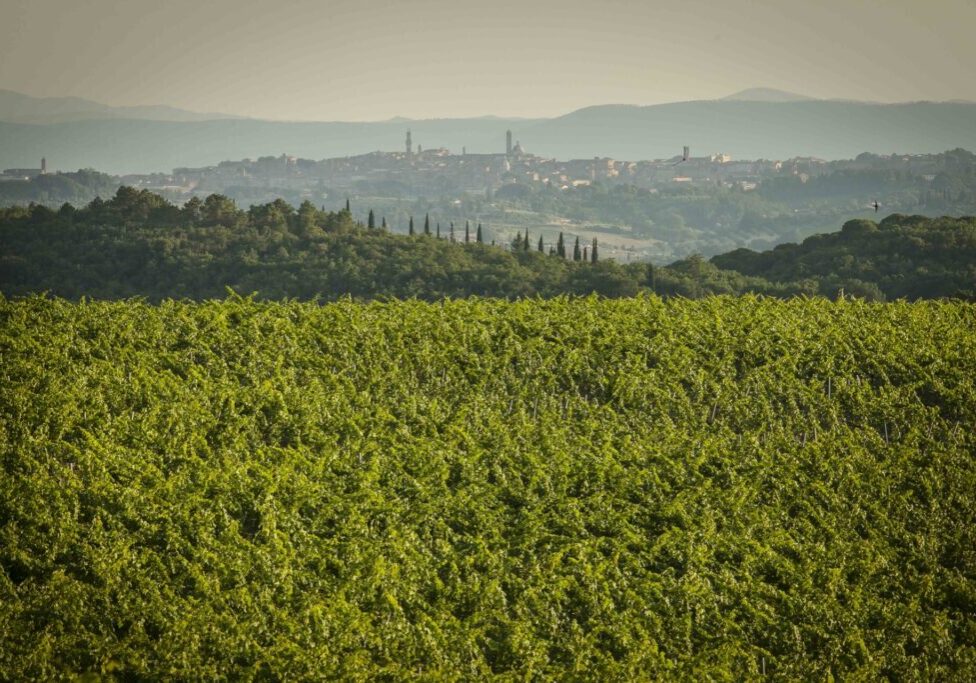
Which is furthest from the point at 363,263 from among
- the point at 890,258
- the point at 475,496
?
the point at 475,496

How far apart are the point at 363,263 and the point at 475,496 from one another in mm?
59095

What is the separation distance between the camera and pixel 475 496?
44.3 ft

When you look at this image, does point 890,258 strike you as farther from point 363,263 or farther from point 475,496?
point 475,496

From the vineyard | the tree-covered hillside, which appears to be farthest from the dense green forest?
the vineyard

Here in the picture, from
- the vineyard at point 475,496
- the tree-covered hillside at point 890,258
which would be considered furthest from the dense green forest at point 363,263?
the vineyard at point 475,496

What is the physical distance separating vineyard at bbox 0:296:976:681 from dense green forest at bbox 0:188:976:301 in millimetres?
46314

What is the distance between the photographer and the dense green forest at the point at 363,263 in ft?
219

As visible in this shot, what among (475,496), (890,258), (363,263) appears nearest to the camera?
(475,496)

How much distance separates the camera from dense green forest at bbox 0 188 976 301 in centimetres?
6675

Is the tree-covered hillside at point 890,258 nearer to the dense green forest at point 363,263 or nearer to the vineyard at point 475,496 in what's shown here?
the dense green forest at point 363,263

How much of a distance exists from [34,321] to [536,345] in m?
7.75

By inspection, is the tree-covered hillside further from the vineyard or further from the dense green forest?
the vineyard

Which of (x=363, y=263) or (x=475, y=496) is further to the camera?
(x=363, y=263)

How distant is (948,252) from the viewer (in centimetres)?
6844
